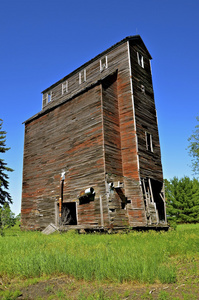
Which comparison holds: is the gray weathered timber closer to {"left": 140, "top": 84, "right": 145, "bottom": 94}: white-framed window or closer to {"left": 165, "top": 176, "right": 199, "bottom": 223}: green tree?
{"left": 140, "top": 84, "right": 145, "bottom": 94}: white-framed window

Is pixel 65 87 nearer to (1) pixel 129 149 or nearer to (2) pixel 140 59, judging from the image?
(2) pixel 140 59

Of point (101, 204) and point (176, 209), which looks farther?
point (176, 209)

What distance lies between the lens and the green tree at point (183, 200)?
37312mm

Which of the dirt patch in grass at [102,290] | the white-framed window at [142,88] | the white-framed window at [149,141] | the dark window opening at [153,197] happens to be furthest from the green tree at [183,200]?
the dirt patch in grass at [102,290]

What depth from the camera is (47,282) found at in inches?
241

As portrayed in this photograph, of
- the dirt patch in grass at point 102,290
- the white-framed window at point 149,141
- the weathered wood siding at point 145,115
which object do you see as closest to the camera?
the dirt patch in grass at point 102,290

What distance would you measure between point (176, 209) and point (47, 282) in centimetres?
3550

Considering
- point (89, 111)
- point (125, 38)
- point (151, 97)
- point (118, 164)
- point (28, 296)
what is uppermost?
point (125, 38)

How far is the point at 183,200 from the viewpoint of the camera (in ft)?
128

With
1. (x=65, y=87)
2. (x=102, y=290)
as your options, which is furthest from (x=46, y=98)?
(x=102, y=290)

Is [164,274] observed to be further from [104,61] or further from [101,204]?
[104,61]

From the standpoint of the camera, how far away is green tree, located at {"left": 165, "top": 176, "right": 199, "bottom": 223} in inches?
1469

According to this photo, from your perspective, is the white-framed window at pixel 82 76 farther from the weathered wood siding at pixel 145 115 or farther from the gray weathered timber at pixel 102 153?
the weathered wood siding at pixel 145 115

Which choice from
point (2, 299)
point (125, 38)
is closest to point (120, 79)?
Answer: point (125, 38)
